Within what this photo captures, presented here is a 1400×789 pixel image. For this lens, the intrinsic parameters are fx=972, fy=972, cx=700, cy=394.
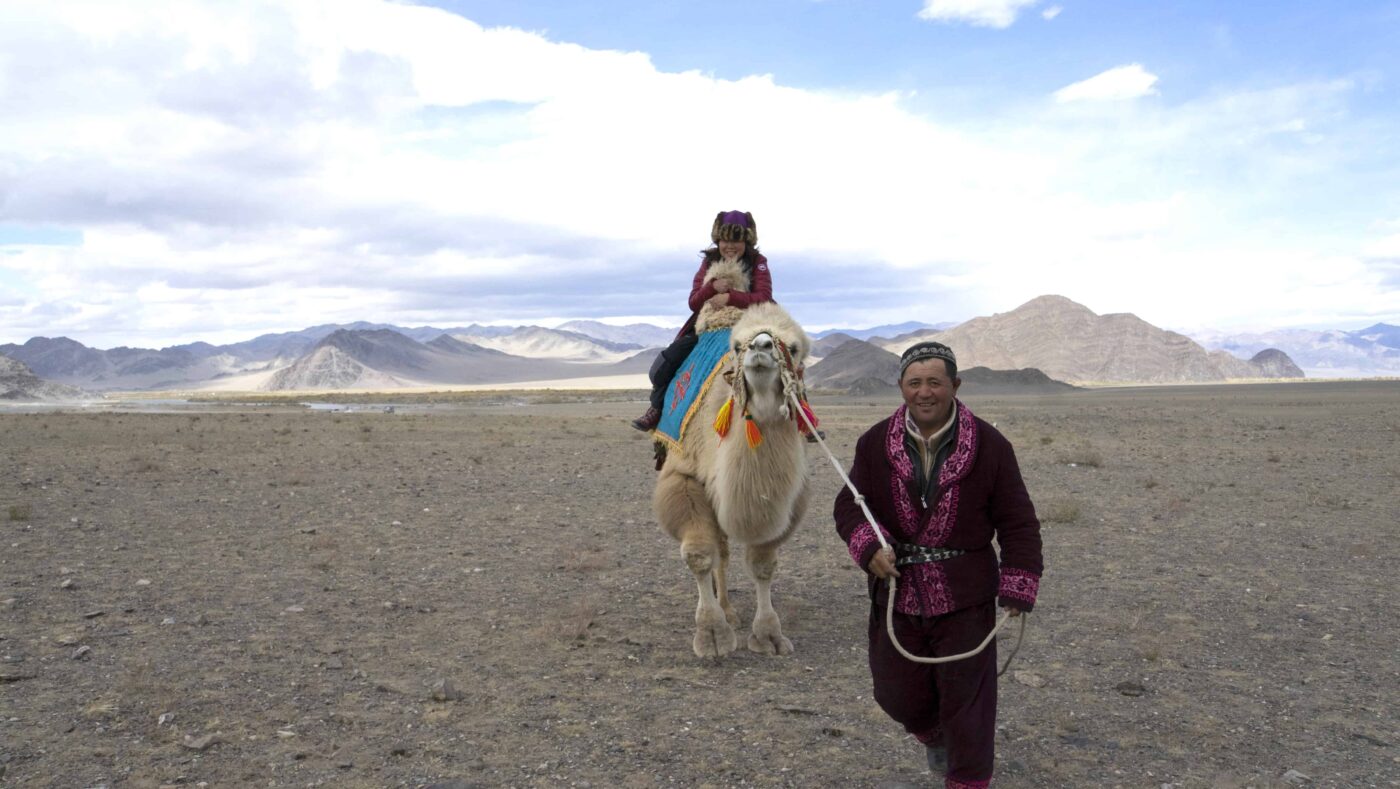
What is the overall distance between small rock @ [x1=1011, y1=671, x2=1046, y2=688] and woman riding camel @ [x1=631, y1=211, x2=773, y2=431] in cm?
265

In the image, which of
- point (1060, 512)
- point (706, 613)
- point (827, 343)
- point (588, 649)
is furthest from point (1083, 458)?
point (827, 343)

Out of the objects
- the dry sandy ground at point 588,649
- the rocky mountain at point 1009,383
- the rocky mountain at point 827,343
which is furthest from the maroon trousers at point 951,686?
the rocky mountain at point 827,343

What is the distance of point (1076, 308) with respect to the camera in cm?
11856

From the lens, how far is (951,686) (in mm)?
3338

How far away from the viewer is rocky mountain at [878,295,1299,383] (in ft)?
347

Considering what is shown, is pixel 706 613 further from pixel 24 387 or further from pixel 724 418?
pixel 24 387

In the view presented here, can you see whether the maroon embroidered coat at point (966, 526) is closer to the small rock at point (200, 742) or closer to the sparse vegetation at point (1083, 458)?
the small rock at point (200, 742)

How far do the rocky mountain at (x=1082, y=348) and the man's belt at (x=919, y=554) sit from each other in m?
101

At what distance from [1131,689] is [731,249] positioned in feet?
11.3

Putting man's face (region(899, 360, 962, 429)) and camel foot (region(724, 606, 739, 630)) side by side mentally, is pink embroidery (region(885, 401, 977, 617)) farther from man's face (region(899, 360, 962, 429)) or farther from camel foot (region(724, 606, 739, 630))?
camel foot (region(724, 606, 739, 630))

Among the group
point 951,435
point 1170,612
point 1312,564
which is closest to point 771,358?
point 951,435

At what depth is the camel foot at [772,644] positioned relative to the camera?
221 inches

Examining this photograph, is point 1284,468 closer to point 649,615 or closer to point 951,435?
point 649,615

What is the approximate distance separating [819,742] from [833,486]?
902 cm
